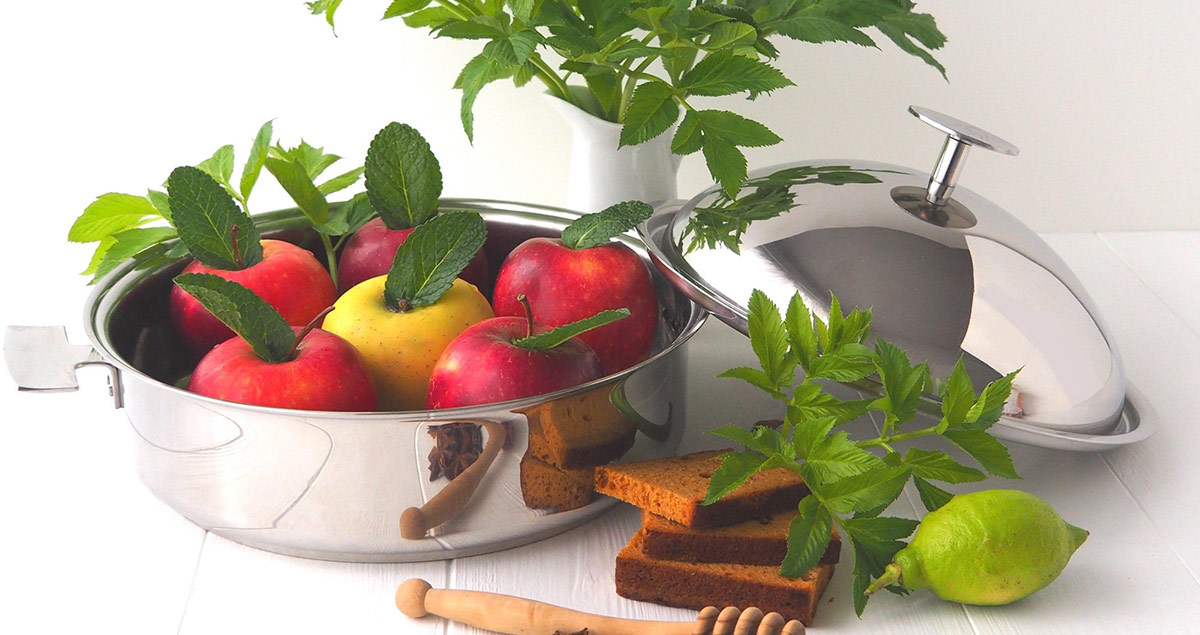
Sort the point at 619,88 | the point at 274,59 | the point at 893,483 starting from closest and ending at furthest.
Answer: the point at 893,483 < the point at 619,88 < the point at 274,59

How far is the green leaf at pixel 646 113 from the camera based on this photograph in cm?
68

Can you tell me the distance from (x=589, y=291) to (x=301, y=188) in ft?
0.71

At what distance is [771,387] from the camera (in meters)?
0.62

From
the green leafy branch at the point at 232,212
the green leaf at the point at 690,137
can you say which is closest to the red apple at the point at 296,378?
the green leafy branch at the point at 232,212

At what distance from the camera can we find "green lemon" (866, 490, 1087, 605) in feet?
1.85

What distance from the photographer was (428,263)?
685mm

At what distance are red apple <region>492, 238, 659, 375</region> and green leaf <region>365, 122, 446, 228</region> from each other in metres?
0.08

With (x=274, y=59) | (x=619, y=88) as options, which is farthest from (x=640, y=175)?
(x=274, y=59)

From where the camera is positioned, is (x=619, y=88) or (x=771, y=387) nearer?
(x=771, y=387)

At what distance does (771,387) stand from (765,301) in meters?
0.05

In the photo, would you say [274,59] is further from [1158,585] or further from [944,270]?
[1158,585]

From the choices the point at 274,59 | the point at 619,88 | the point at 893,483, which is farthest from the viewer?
the point at 274,59

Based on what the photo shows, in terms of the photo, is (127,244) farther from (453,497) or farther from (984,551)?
(984,551)

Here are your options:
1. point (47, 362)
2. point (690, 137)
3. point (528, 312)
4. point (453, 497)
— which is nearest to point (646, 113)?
point (690, 137)
